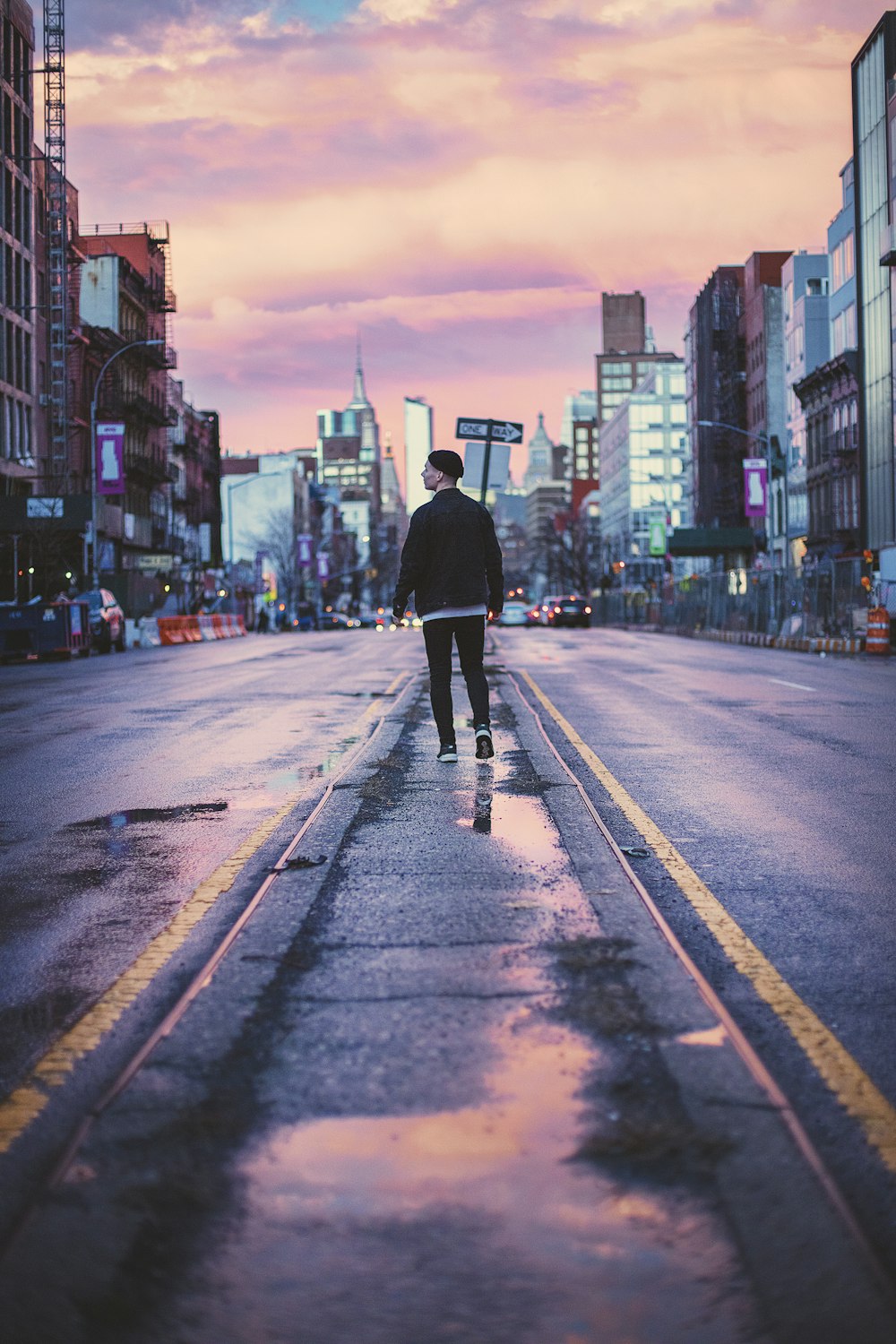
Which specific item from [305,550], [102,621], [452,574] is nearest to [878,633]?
[102,621]

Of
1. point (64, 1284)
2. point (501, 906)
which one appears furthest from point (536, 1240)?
point (501, 906)

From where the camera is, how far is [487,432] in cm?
2428

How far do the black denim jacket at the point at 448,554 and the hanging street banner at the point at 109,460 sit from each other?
148ft

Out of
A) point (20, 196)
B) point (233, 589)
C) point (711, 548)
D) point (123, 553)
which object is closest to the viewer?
point (20, 196)

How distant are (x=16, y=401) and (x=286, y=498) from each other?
3057 inches

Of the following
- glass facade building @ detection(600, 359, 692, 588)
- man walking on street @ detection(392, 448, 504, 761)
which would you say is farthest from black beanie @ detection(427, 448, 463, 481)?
glass facade building @ detection(600, 359, 692, 588)

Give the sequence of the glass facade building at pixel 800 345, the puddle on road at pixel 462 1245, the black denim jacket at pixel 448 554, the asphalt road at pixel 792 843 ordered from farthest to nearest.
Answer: the glass facade building at pixel 800 345, the black denim jacket at pixel 448 554, the asphalt road at pixel 792 843, the puddle on road at pixel 462 1245

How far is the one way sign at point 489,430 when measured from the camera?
24.1 meters

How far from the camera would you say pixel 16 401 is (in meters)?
57.9

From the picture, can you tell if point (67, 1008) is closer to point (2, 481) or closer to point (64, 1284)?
point (64, 1284)

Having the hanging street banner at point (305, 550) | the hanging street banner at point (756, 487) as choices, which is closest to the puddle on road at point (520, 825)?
the hanging street banner at point (756, 487)

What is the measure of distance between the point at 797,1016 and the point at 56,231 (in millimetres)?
64066

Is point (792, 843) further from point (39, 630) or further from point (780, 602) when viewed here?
point (780, 602)

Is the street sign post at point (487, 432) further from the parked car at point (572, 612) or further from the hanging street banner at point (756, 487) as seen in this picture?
the parked car at point (572, 612)
